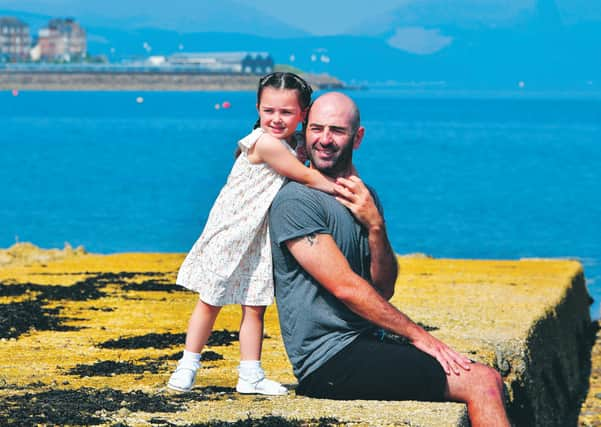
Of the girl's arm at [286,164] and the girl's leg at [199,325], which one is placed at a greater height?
the girl's arm at [286,164]

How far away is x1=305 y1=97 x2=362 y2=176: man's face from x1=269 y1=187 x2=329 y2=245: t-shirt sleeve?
0.83ft

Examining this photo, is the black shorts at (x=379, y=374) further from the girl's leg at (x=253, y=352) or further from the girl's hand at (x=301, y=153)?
the girl's hand at (x=301, y=153)

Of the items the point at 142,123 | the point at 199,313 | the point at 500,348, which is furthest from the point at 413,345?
the point at 142,123

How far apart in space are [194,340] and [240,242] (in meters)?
0.76

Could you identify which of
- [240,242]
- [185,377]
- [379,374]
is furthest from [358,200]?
[185,377]

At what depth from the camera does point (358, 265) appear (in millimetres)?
7773

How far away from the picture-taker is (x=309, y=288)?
7.60m

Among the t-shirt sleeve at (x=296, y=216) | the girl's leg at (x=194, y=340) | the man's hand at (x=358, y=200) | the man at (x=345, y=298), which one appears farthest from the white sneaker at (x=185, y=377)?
the man's hand at (x=358, y=200)

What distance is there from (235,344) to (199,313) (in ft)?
9.59

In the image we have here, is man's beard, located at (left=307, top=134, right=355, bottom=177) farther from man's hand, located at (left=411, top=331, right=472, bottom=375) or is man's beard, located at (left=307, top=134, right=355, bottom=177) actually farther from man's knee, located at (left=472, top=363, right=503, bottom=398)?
man's knee, located at (left=472, top=363, right=503, bottom=398)

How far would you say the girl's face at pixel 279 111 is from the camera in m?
7.84

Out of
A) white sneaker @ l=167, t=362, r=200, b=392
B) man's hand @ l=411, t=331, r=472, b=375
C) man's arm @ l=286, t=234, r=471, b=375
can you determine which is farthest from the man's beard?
white sneaker @ l=167, t=362, r=200, b=392

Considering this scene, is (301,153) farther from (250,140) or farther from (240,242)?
(240,242)

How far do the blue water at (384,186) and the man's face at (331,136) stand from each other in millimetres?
25640
